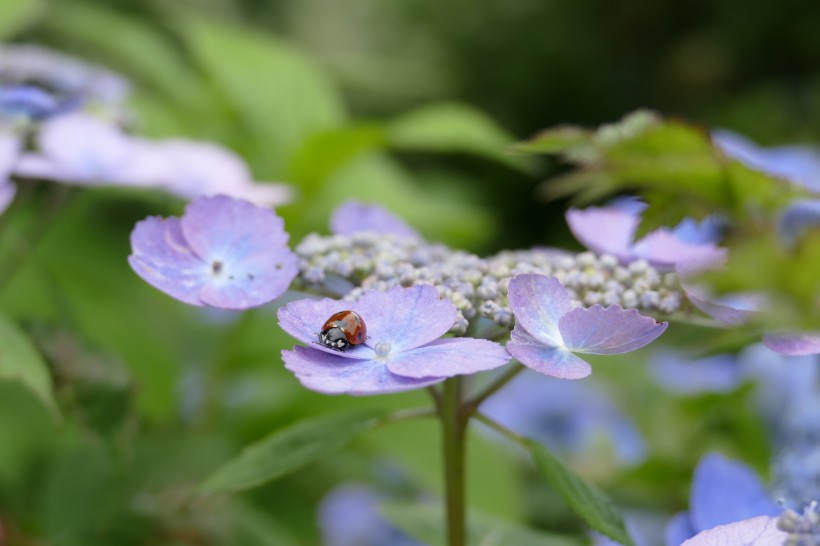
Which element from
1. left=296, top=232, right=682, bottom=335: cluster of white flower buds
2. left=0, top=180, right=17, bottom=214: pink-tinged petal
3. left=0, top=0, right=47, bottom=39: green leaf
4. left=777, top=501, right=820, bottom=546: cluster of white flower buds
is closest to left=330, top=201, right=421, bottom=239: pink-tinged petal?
left=296, top=232, right=682, bottom=335: cluster of white flower buds

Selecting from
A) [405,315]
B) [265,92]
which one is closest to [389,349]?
[405,315]

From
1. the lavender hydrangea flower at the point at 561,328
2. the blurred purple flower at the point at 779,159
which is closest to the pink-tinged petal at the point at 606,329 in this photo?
the lavender hydrangea flower at the point at 561,328

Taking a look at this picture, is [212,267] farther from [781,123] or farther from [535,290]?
[781,123]

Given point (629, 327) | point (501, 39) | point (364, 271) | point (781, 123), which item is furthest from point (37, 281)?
point (501, 39)

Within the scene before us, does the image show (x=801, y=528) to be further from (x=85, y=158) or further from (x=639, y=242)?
(x=85, y=158)

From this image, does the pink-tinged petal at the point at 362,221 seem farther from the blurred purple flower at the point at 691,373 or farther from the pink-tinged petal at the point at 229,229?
the blurred purple flower at the point at 691,373

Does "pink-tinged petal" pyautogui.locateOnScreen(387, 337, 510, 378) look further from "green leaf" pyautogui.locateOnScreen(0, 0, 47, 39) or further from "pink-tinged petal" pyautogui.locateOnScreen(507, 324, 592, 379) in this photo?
"green leaf" pyautogui.locateOnScreen(0, 0, 47, 39)

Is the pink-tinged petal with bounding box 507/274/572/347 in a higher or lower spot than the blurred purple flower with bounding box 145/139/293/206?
lower
